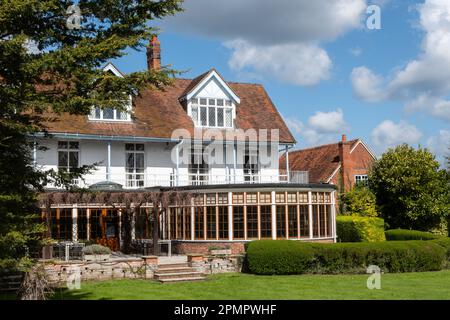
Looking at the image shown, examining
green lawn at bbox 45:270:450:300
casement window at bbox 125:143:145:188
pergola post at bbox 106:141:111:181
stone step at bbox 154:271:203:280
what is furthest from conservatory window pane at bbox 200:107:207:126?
stone step at bbox 154:271:203:280

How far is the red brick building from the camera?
43312mm

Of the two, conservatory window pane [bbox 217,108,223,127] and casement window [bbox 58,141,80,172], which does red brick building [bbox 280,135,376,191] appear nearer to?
conservatory window pane [bbox 217,108,223,127]

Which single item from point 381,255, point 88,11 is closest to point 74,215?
point 381,255

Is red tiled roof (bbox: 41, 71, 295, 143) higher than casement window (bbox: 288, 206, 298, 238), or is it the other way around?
red tiled roof (bbox: 41, 71, 295, 143)

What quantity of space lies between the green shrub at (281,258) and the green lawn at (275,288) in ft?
2.39

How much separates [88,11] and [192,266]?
1169cm

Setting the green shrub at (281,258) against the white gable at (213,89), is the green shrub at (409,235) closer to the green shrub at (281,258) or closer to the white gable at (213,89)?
the green shrub at (281,258)

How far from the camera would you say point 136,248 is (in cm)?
2797

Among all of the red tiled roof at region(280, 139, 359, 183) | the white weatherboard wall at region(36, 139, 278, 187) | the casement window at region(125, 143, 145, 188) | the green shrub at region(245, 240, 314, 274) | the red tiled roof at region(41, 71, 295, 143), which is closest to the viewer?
the green shrub at region(245, 240, 314, 274)

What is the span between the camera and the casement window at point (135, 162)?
31.5 meters

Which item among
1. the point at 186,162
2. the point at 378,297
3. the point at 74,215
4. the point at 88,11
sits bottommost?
the point at 378,297

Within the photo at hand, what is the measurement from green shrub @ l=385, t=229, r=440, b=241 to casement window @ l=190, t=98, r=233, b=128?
11.0 metres
